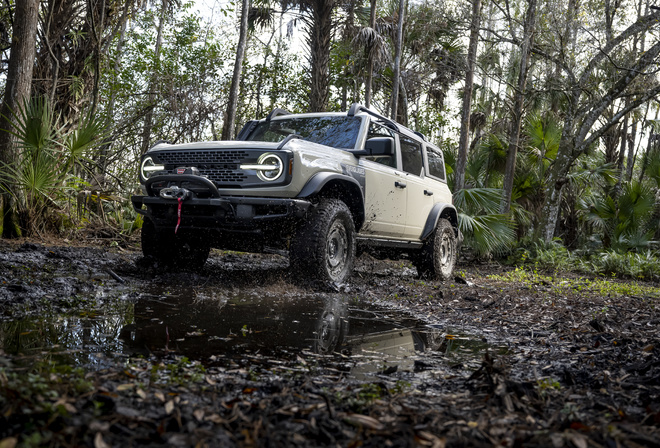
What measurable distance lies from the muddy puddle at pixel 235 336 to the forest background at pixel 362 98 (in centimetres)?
416

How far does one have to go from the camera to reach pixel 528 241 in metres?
12.3

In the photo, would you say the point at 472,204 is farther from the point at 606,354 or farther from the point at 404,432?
the point at 404,432

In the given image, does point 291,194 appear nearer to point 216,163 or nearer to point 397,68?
point 216,163

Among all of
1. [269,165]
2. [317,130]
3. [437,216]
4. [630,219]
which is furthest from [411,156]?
[630,219]

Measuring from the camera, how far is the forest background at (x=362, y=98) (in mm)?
7020

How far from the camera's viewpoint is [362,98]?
19.5 m

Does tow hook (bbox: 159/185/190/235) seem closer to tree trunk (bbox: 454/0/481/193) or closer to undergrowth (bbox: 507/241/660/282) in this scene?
undergrowth (bbox: 507/241/660/282)

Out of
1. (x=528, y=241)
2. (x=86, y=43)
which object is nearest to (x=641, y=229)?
(x=528, y=241)

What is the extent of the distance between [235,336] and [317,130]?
11.5 ft

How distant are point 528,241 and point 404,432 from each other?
458 inches

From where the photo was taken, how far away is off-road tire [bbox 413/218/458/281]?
715 centimetres

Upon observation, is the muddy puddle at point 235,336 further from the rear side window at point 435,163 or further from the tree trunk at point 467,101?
the tree trunk at point 467,101

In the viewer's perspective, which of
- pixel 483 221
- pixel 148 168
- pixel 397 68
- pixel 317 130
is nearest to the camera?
pixel 148 168

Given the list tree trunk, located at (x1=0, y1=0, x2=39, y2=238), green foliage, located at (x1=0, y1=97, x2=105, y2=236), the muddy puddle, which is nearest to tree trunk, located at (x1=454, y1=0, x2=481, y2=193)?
green foliage, located at (x1=0, y1=97, x2=105, y2=236)
